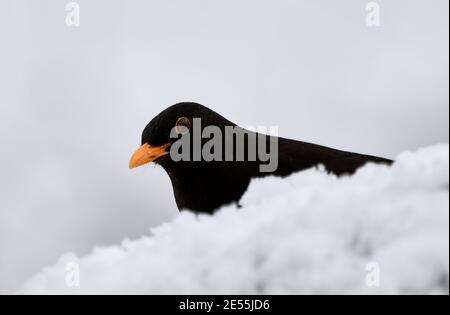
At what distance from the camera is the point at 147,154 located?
4.82 m

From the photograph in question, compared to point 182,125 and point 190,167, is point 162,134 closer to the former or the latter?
point 182,125

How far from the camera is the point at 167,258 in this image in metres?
1.84

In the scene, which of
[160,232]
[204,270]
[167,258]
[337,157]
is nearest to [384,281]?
[204,270]

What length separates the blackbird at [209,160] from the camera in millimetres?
4449

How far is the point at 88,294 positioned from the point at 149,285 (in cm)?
18

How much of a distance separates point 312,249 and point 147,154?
323 centimetres

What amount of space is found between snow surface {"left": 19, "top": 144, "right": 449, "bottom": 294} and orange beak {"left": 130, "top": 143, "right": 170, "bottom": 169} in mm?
2806

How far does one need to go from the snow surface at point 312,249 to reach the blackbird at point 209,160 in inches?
92.3
